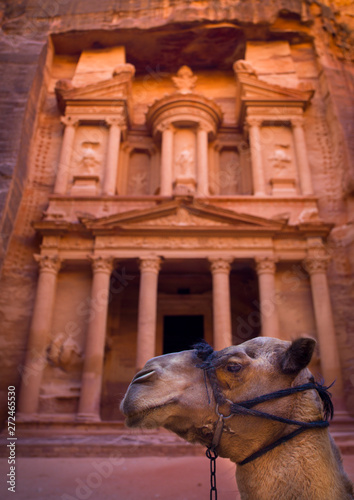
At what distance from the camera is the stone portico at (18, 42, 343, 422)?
12297mm

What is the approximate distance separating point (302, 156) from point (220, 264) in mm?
6205

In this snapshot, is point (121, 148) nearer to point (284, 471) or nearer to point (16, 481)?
point (16, 481)

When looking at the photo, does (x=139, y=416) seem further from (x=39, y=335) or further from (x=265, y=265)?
(x=265, y=265)

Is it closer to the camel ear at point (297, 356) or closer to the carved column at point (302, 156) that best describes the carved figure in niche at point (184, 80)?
the carved column at point (302, 156)

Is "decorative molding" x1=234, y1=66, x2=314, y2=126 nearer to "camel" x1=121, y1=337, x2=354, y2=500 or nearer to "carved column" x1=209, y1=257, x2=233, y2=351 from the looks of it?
"carved column" x1=209, y1=257, x2=233, y2=351

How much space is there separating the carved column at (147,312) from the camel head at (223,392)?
31.4 ft

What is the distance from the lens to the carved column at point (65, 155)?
49.9 feet

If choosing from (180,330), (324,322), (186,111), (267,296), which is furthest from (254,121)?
(180,330)

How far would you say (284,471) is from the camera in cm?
195

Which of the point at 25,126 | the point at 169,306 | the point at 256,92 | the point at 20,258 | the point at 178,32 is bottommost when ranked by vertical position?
the point at 169,306

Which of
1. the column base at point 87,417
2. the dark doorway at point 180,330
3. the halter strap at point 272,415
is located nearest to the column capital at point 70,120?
the dark doorway at point 180,330

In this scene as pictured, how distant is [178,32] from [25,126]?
8.72 meters

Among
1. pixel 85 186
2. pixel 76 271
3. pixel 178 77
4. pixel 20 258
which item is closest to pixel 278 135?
pixel 178 77

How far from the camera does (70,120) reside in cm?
1648
